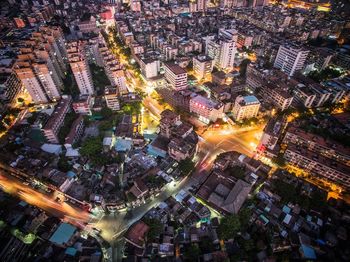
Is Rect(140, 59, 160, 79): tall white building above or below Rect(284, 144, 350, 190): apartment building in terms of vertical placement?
above

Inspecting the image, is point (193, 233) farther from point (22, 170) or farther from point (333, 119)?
point (333, 119)

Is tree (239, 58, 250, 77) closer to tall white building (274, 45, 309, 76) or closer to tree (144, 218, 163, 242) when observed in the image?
tall white building (274, 45, 309, 76)

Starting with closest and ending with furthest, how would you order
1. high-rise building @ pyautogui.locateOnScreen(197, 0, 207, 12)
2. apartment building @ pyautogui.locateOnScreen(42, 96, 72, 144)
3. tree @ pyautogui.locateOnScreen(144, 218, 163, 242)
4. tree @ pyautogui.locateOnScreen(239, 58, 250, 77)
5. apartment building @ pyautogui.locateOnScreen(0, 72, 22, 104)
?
tree @ pyautogui.locateOnScreen(144, 218, 163, 242) < apartment building @ pyautogui.locateOnScreen(42, 96, 72, 144) < apartment building @ pyautogui.locateOnScreen(0, 72, 22, 104) < tree @ pyautogui.locateOnScreen(239, 58, 250, 77) < high-rise building @ pyautogui.locateOnScreen(197, 0, 207, 12)

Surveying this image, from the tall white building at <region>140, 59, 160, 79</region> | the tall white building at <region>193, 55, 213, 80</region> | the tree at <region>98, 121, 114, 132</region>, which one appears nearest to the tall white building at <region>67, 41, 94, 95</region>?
the tree at <region>98, 121, 114, 132</region>

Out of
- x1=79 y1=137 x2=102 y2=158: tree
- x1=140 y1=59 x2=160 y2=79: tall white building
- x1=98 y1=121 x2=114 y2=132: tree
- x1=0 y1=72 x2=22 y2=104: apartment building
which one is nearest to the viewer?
x1=79 y1=137 x2=102 y2=158: tree

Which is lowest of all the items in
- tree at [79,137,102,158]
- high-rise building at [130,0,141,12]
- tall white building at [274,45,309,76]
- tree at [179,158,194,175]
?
tree at [179,158,194,175]

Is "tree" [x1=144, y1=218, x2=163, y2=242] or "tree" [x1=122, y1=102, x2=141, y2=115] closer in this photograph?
"tree" [x1=144, y1=218, x2=163, y2=242]
